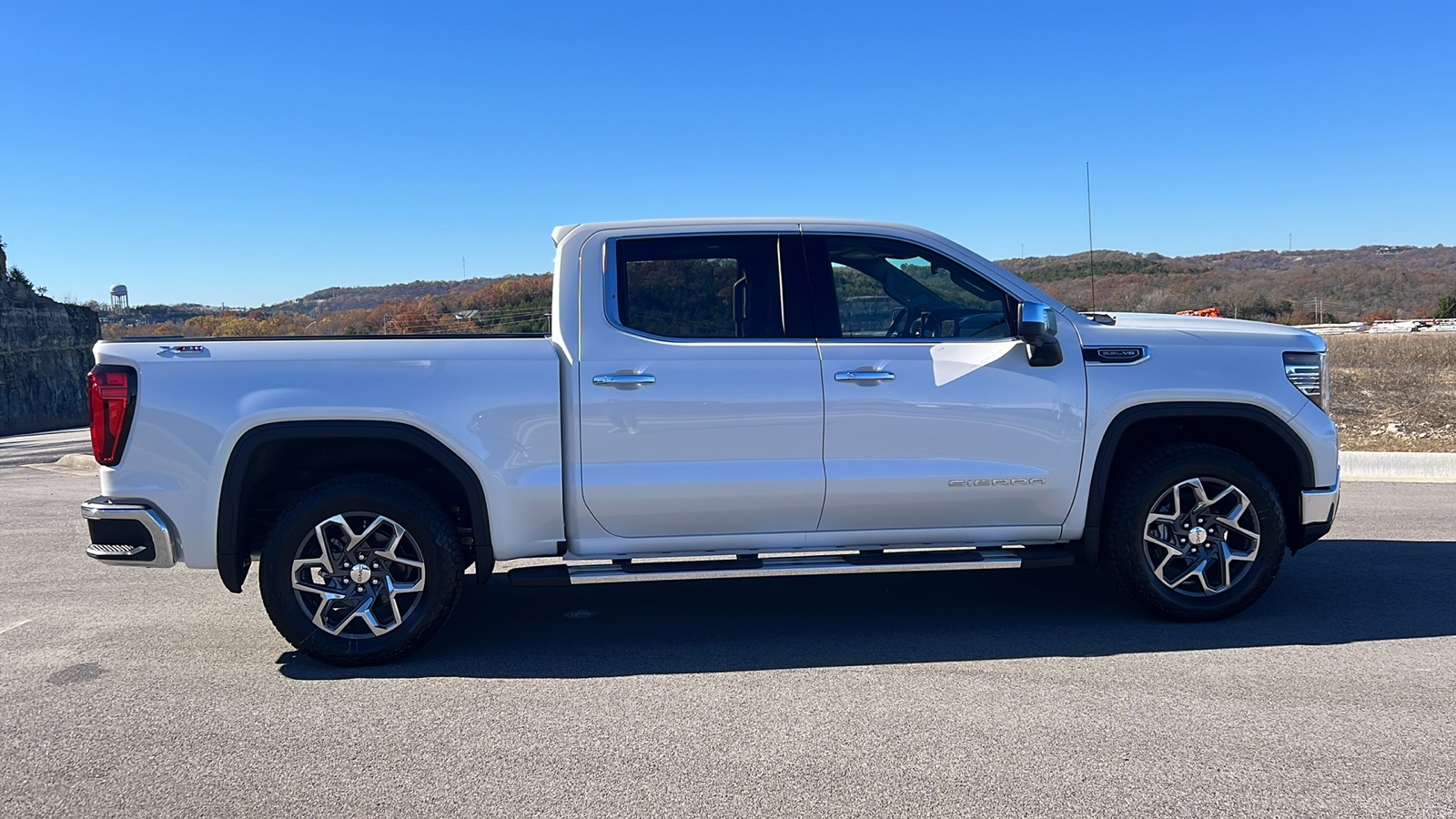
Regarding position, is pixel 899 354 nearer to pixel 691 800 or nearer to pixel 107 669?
pixel 691 800

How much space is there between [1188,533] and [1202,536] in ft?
0.22

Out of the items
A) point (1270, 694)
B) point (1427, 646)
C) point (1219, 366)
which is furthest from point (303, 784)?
point (1427, 646)

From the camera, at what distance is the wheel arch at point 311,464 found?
4770mm

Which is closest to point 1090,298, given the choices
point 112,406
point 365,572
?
point 365,572

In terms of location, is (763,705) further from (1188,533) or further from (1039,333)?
(1188,533)

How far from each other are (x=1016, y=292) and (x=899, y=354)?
0.74 meters

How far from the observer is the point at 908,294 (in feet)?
17.7

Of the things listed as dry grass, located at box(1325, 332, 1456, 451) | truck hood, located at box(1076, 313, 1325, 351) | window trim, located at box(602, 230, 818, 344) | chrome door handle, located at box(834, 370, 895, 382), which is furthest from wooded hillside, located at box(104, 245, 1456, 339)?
dry grass, located at box(1325, 332, 1456, 451)

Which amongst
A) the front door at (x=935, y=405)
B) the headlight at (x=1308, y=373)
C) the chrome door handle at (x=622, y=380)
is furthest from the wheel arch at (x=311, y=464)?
the headlight at (x=1308, y=373)

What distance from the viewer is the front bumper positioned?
4699 mm

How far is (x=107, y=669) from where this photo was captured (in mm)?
4832

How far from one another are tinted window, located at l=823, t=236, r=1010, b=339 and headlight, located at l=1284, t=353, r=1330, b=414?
1.47 meters

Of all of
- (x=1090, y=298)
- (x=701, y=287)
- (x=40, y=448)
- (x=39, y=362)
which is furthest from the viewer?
(x=39, y=362)

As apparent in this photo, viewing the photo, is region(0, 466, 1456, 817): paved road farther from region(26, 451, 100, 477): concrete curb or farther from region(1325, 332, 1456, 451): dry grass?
region(26, 451, 100, 477): concrete curb
